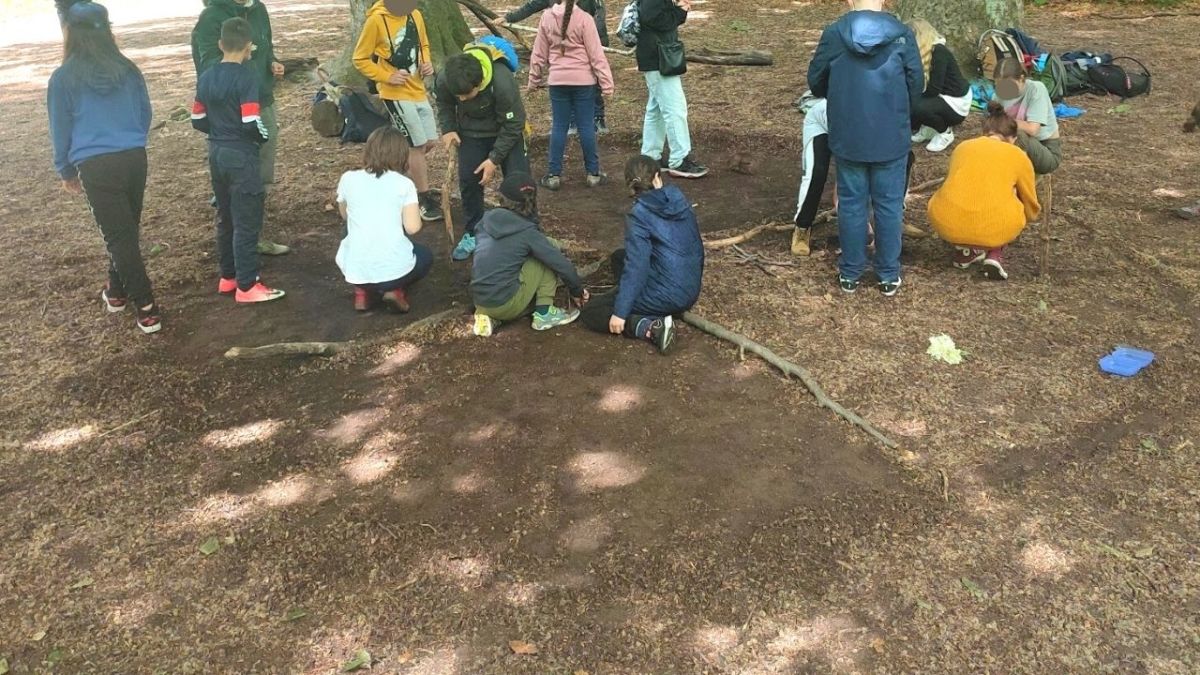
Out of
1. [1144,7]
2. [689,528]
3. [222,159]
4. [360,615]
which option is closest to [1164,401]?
[689,528]

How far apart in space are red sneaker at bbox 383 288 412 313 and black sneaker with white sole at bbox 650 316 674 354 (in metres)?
1.56

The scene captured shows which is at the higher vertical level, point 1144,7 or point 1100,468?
point 1144,7

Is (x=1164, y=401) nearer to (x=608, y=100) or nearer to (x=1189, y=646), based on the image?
(x=1189, y=646)

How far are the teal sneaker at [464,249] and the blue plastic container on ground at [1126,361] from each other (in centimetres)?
383

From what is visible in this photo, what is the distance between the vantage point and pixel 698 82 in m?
10.6

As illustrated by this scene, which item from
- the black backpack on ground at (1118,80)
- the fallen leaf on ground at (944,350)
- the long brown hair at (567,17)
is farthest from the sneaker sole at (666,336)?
the black backpack on ground at (1118,80)

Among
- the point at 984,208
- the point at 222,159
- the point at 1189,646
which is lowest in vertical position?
the point at 1189,646

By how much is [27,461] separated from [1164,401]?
523 cm

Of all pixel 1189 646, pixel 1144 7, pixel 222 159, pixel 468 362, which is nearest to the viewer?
pixel 1189 646

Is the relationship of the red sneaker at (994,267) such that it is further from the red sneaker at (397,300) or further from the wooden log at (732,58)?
the wooden log at (732,58)

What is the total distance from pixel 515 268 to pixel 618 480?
1.56 meters

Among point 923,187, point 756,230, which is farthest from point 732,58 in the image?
point 756,230

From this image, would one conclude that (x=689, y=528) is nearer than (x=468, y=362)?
Yes

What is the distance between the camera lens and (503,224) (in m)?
4.74
